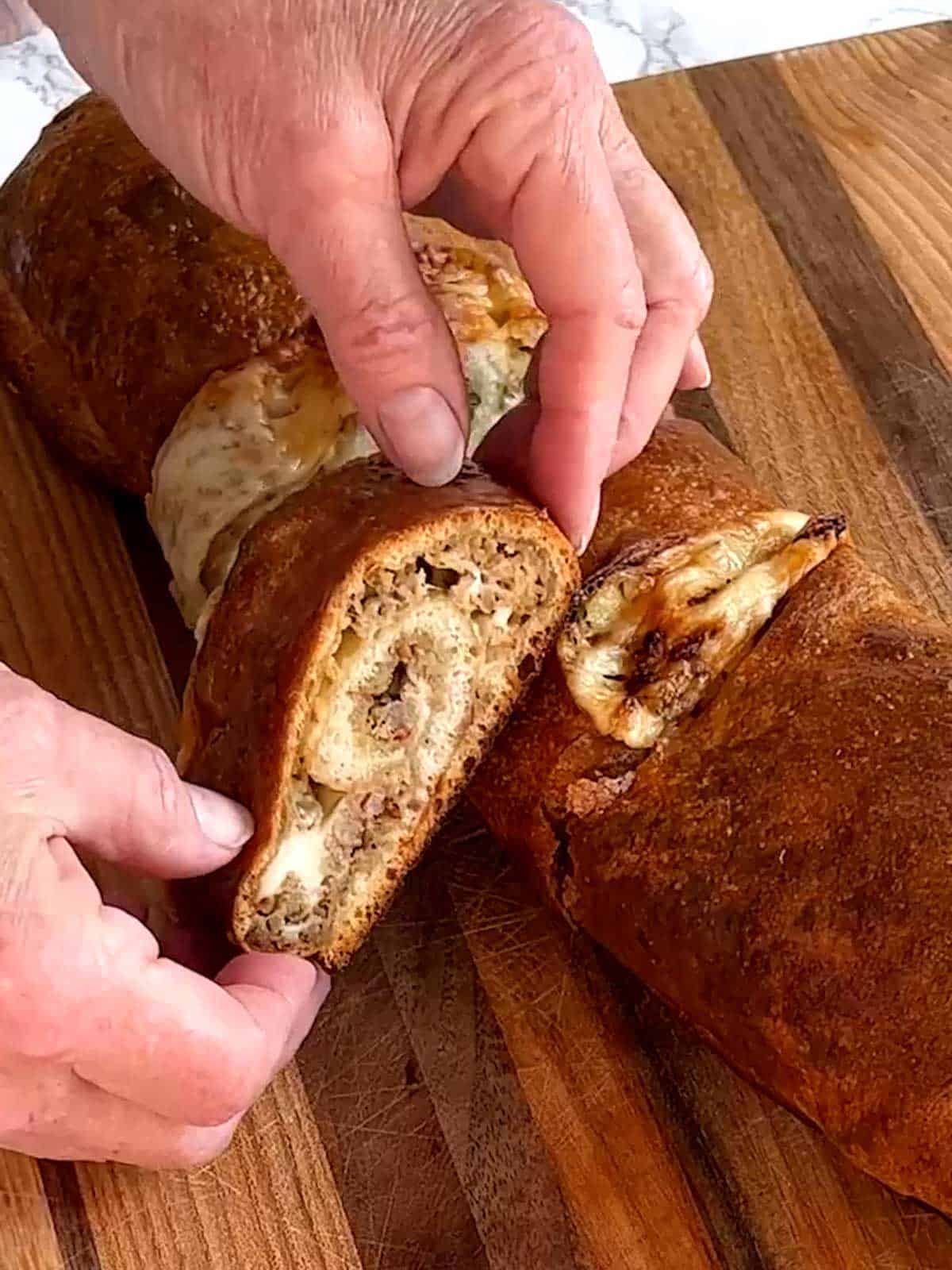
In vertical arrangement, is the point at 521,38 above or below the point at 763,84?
above

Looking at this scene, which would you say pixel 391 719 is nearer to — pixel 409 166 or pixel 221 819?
pixel 221 819

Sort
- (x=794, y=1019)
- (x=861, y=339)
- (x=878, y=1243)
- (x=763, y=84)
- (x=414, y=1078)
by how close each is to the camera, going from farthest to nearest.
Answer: (x=763, y=84) → (x=861, y=339) → (x=414, y=1078) → (x=878, y=1243) → (x=794, y=1019)

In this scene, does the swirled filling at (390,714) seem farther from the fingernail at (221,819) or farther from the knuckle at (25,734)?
the knuckle at (25,734)

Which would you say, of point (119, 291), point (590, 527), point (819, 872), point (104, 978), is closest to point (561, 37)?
point (590, 527)

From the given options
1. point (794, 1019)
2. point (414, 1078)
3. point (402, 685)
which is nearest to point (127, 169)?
point (402, 685)

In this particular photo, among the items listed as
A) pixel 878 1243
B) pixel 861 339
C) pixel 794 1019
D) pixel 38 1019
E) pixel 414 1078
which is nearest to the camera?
pixel 38 1019

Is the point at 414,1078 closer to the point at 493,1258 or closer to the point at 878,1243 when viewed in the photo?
the point at 493,1258

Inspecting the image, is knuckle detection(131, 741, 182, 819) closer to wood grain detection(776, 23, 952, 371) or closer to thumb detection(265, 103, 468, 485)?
thumb detection(265, 103, 468, 485)
